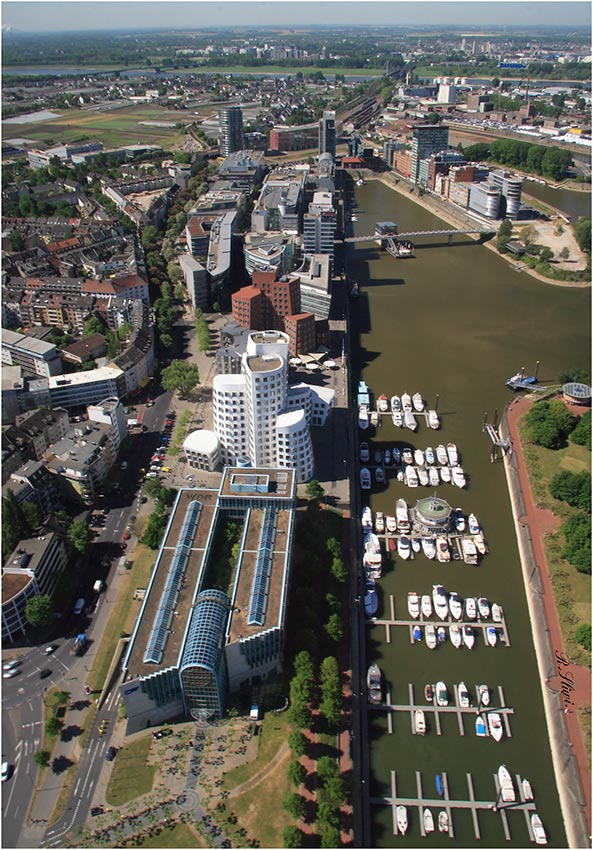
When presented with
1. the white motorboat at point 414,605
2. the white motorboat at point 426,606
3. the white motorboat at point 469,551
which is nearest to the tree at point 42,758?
the white motorboat at point 414,605

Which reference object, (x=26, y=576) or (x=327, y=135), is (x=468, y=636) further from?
(x=327, y=135)

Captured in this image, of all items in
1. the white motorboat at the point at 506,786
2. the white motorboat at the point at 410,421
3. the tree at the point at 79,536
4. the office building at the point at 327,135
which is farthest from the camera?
the office building at the point at 327,135

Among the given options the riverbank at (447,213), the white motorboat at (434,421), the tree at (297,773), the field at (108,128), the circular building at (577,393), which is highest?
the field at (108,128)

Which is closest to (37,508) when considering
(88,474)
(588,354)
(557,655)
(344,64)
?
(88,474)

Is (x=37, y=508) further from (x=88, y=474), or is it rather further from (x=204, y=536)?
(x=204, y=536)

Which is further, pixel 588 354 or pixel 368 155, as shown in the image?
pixel 368 155

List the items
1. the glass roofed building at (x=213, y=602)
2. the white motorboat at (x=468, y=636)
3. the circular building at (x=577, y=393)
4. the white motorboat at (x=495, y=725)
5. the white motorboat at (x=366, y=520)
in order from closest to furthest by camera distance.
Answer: the glass roofed building at (x=213, y=602) < the white motorboat at (x=495, y=725) < the white motorboat at (x=468, y=636) < the white motorboat at (x=366, y=520) < the circular building at (x=577, y=393)

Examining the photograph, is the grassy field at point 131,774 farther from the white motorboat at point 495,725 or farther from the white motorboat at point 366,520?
the white motorboat at point 366,520
